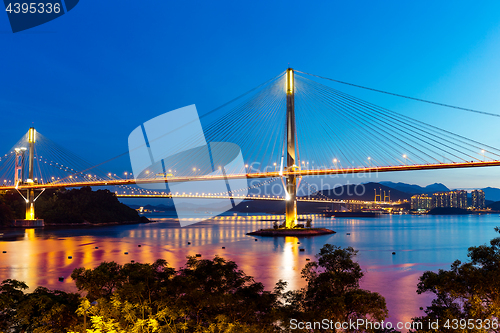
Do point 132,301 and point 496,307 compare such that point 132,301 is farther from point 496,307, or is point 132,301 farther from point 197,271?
point 496,307

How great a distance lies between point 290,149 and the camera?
33469mm

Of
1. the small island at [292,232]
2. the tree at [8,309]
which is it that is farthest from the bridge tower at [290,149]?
the tree at [8,309]

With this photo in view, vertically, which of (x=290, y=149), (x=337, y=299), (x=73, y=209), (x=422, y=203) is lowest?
(x=422, y=203)

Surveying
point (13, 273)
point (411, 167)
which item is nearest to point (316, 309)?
point (13, 273)

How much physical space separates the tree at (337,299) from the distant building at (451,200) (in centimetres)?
14854

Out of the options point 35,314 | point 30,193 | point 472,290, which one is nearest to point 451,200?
point 30,193

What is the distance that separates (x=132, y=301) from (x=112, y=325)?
2.62 feet

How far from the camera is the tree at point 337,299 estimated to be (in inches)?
263

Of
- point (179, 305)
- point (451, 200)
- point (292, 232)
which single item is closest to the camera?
point (179, 305)

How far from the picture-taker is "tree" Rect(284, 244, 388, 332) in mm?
6672

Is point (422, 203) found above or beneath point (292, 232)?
beneath

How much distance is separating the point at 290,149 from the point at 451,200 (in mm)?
133296

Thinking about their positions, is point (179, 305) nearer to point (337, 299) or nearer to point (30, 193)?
point (337, 299)

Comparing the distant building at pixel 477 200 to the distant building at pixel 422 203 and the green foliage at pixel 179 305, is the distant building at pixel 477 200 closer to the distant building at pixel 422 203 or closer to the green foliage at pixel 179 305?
the distant building at pixel 422 203
